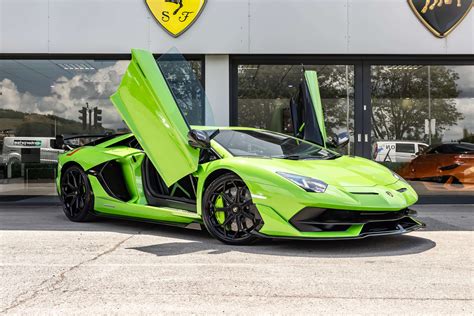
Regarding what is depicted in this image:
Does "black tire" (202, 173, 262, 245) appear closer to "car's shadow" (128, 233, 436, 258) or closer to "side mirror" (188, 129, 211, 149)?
"car's shadow" (128, 233, 436, 258)

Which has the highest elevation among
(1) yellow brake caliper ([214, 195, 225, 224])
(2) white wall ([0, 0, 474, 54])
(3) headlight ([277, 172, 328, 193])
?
(2) white wall ([0, 0, 474, 54])

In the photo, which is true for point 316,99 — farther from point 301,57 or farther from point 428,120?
point 428,120

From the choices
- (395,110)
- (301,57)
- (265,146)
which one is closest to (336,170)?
(265,146)

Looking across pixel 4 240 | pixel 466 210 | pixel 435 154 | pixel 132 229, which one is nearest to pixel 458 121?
pixel 435 154

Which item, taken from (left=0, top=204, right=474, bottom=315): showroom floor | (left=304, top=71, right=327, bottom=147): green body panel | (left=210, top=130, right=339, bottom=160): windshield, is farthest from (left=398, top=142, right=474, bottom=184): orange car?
(left=210, top=130, right=339, bottom=160): windshield

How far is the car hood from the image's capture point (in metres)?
4.64

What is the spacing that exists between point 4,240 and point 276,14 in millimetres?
6126

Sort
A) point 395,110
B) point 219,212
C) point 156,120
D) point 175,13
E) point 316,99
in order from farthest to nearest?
1. point 395,110
2. point 175,13
3. point 316,99
4. point 156,120
5. point 219,212

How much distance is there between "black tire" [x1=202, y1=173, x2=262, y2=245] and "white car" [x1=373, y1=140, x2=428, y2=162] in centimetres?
539

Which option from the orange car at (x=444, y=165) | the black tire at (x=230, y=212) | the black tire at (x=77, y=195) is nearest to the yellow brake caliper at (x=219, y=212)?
the black tire at (x=230, y=212)

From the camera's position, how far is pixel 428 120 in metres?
9.83

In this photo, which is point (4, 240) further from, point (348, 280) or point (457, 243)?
point (457, 243)

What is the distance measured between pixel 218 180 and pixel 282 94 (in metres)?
5.07

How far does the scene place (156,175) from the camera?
5859 mm
